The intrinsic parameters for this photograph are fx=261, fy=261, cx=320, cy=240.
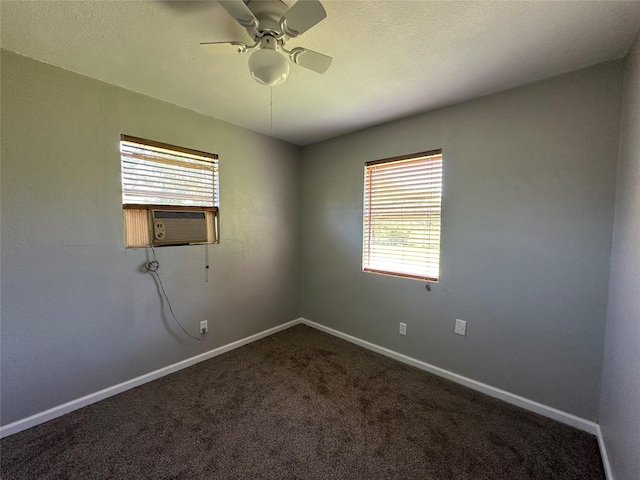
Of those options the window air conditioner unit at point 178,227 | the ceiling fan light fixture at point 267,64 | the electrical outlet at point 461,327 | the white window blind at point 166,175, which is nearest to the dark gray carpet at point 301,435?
the electrical outlet at point 461,327

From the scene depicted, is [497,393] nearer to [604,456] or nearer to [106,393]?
[604,456]

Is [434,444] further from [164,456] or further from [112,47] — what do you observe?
[112,47]

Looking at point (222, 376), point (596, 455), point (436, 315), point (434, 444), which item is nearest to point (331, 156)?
point (436, 315)

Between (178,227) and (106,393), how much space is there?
1372 mm

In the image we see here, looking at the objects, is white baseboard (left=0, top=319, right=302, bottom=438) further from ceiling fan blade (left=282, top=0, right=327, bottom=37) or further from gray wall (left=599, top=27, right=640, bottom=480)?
gray wall (left=599, top=27, right=640, bottom=480)

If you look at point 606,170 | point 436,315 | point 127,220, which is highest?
point 606,170

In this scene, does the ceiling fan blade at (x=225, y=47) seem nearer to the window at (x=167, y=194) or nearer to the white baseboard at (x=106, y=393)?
the window at (x=167, y=194)

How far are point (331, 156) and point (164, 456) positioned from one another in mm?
2913

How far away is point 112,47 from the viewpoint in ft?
4.99

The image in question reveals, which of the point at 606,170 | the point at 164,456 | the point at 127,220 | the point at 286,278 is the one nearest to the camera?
the point at 164,456

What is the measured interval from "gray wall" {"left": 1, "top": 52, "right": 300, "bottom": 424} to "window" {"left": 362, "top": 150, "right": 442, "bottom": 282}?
149 cm

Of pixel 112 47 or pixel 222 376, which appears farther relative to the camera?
pixel 222 376

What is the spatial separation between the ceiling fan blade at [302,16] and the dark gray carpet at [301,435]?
2.21 m

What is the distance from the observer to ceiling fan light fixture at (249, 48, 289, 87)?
4.05ft
